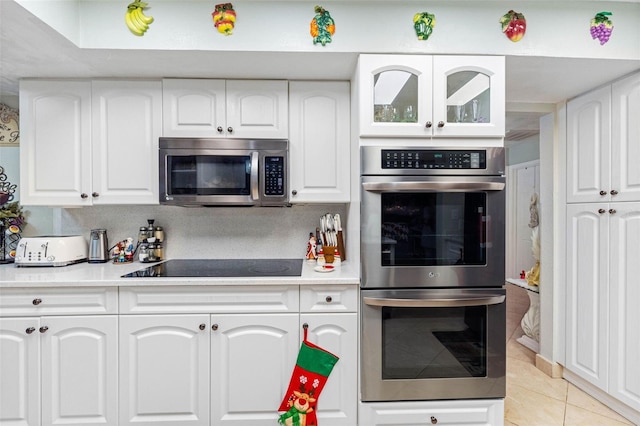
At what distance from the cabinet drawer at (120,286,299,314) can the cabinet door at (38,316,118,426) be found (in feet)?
0.49

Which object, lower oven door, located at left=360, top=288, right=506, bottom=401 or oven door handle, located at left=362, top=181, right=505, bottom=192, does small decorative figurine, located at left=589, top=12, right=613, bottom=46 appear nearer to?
oven door handle, located at left=362, top=181, right=505, bottom=192

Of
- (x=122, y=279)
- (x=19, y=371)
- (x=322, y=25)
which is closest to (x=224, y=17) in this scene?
(x=322, y=25)

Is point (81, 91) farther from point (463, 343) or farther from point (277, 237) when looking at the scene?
point (463, 343)

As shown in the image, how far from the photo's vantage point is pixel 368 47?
1608 mm

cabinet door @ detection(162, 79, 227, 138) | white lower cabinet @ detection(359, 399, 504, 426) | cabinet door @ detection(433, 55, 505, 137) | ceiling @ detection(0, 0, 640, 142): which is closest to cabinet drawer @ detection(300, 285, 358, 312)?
white lower cabinet @ detection(359, 399, 504, 426)

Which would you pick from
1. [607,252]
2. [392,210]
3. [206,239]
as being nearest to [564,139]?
[607,252]

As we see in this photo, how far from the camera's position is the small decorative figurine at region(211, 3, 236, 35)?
1.55 m

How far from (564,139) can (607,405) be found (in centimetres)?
171

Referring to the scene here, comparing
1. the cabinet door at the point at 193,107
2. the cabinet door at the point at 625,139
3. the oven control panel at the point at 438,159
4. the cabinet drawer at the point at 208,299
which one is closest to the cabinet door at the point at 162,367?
the cabinet drawer at the point at 208,299

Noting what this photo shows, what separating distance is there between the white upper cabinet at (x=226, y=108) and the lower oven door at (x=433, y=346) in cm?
115

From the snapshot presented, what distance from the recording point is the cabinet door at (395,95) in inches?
63.9

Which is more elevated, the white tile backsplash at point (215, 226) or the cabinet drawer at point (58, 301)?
the white tile backsplash at point (215, 226)

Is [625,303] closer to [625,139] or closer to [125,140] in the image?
[625,139]

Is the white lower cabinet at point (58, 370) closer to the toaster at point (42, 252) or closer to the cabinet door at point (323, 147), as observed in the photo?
the toaster at point (42, 252)
